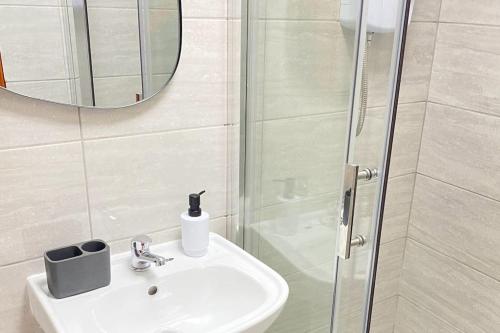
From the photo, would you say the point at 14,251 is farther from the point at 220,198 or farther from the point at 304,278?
the point at 304,278

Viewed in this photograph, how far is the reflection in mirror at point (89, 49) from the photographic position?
1.04 metres

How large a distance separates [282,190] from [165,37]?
52 cm

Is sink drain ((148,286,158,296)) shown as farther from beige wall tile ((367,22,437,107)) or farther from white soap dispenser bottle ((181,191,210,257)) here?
beige wall tile ((367,22,437,107))

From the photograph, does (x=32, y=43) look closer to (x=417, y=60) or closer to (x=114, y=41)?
(x=114, y=41)

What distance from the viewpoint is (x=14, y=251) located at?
3.73ft

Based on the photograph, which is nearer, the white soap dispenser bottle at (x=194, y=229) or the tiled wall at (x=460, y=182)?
the white soap dispenser bottle at (x=194, y=229)

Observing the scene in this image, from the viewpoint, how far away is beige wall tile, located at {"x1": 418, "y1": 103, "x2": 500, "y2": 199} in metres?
1.57

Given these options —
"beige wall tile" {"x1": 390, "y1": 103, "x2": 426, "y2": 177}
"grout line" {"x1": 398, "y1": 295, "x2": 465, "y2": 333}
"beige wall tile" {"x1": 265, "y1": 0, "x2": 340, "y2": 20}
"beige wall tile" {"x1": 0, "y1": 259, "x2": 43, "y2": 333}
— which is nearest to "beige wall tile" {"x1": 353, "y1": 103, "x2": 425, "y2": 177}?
"beige wall tile" {"x1": 390, "y1": 103, "x2": 426, "y2": 177}

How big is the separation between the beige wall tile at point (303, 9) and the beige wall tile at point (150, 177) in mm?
352

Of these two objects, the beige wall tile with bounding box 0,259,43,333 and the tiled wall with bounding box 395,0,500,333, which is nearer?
the beige wall tile with bounding box 0,259,43,333

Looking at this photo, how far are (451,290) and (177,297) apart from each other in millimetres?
1065

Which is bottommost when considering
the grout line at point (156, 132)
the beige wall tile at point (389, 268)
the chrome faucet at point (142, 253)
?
the beige wall tile at point (389, 268)

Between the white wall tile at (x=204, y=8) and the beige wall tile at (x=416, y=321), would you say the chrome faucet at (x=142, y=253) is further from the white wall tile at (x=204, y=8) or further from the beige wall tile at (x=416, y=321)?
the beige wall tile at (x=416, y=321)

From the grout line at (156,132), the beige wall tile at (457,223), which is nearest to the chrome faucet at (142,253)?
the grout line at (156,132)
